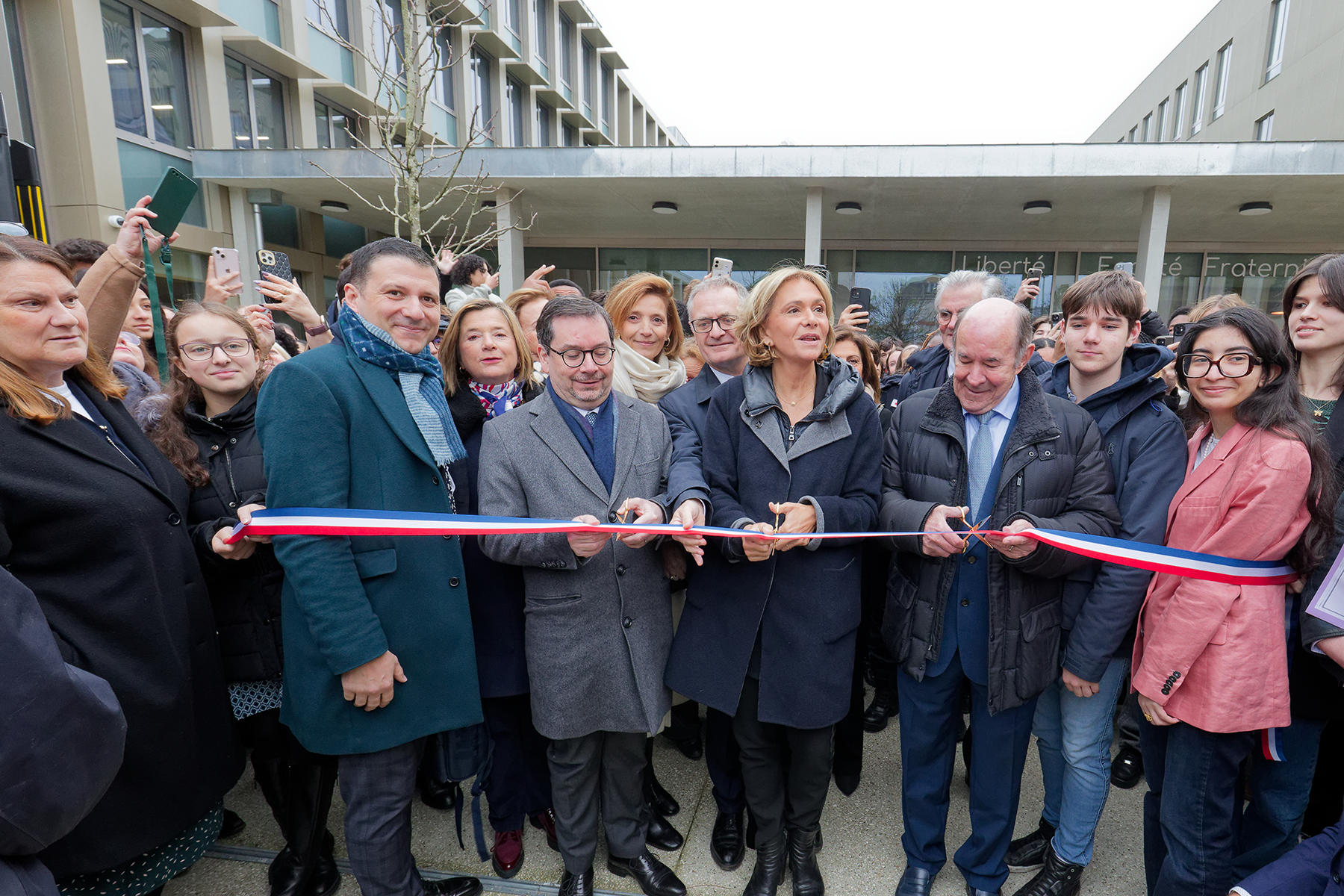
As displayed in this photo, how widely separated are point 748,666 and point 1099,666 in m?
1.22

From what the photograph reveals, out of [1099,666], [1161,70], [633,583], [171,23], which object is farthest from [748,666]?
[1161,70]

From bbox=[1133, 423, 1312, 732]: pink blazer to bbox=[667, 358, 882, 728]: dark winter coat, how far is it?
0.98 m

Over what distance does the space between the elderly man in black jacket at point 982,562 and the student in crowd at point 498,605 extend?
1492 millimetres

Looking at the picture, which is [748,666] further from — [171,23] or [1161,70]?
[1161,70]

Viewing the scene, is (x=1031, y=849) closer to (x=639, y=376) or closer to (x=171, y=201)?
(x=639, y=376)

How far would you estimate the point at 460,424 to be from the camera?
264 centimetres

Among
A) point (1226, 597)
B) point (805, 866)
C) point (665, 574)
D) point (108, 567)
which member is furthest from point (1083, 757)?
point (108, 567)

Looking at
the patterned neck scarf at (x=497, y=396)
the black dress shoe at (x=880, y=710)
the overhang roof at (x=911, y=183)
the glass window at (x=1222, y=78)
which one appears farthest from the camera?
the glass window at (x=1222, y=78)

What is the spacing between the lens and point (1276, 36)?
19062 mm

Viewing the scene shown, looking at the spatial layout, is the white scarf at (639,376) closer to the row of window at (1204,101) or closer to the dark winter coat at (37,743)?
the dark winter coat at (37,743)

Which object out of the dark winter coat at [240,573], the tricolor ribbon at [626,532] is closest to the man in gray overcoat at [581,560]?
the tricolor ribbon at [626,532]

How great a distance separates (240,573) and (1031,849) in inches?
133

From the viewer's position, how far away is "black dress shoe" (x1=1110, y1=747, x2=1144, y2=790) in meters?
3.36

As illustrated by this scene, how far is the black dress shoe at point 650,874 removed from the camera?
259cm
